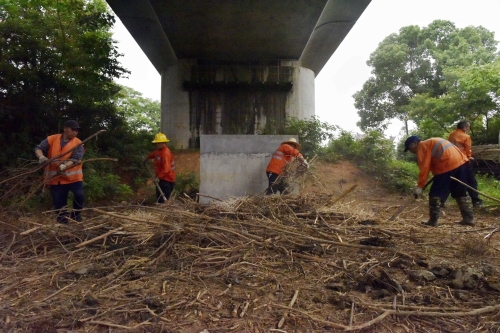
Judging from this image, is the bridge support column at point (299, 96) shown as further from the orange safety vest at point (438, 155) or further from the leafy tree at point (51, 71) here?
the orange safety vest at point (438, 155)

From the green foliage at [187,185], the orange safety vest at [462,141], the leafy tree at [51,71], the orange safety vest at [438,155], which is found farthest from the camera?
the green foliage at [187,185]

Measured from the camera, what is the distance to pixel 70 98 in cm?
1151

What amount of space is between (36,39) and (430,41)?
21813mm

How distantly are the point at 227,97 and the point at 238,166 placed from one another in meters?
8.54

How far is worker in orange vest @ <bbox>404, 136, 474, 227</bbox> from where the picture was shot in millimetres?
5742

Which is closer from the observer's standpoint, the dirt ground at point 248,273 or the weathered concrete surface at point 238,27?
the dirt ground at point 248,273

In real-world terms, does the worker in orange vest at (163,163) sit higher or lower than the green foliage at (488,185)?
higher

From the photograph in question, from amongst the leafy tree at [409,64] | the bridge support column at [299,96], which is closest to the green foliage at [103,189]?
the bridge support column at [299,96]

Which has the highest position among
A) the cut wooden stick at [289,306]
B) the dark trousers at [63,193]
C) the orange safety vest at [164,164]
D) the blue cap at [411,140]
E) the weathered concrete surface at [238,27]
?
the weathered concrete surface at [238,27]

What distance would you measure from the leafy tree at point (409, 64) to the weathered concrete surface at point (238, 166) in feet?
55.5

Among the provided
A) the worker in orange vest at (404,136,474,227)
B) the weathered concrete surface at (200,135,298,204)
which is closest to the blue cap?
the worker in orange vest at (404,136,474,227)

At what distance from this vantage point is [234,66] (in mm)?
16516

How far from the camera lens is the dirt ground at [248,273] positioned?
9.12 feet

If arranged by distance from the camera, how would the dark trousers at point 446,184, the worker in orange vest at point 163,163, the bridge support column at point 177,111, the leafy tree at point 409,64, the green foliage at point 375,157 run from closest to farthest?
1. the dark trousers at point 446,184
2. the worker in orange vest at point 163,163
3. the green foliage at point 375,157
4. the bridge support column at point 177,111
5. the leafy tree at point 409,64
